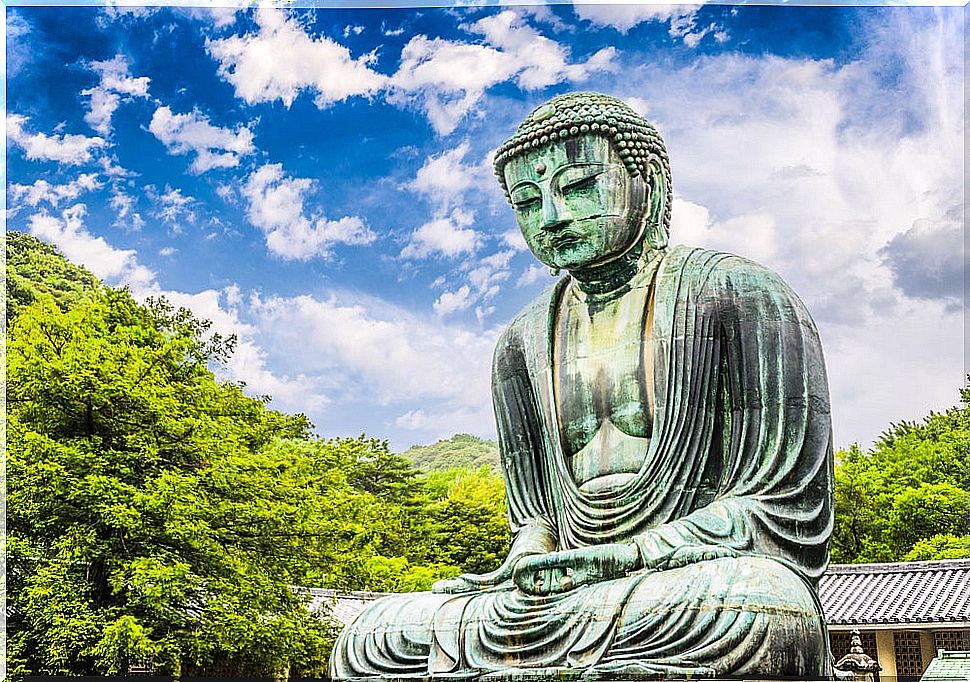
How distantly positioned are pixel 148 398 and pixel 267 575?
2.10m

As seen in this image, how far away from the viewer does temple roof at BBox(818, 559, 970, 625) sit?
1290cm

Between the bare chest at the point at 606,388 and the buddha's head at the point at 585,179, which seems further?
the buddha's head at the point at 585,179

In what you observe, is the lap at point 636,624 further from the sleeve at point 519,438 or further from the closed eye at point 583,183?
the closed eye at point 583,183

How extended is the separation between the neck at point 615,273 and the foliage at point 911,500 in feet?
45.1

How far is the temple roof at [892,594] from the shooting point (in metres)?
12.9

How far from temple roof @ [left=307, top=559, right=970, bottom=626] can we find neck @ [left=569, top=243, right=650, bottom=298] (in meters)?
8.30

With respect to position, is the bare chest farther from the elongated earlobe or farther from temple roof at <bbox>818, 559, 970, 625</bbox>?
temple roof at <bbox>818, 559, 970, 625</bbox>

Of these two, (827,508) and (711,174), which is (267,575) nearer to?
(827,508)

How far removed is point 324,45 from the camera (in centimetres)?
2448

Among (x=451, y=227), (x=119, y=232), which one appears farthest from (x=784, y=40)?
(x=119, y=232)

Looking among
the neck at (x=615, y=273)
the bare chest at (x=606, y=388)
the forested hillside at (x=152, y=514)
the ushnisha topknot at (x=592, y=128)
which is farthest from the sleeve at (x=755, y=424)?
the forested hillside at (x=152, y=514)

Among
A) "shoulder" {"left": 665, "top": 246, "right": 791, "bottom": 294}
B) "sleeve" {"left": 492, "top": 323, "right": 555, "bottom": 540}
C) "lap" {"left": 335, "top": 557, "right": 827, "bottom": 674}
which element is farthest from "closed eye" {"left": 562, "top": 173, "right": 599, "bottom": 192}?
"lap" {"left": 335, "top": 557, "right": 827, "bottom": 674}

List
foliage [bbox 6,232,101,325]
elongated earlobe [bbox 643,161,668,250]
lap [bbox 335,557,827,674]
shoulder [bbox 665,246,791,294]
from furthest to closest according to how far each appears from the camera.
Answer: foliage [bbox 6,232,101,325], elongated earlobe [bbox 643,161,668,250], shoulder [bbox 665,246,791,294], lap [bbox 335,557,827,674]

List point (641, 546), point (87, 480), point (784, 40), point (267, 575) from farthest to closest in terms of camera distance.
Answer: point (784, 40)
point (267, 575)
point (87, 480)
point (641, 546)
